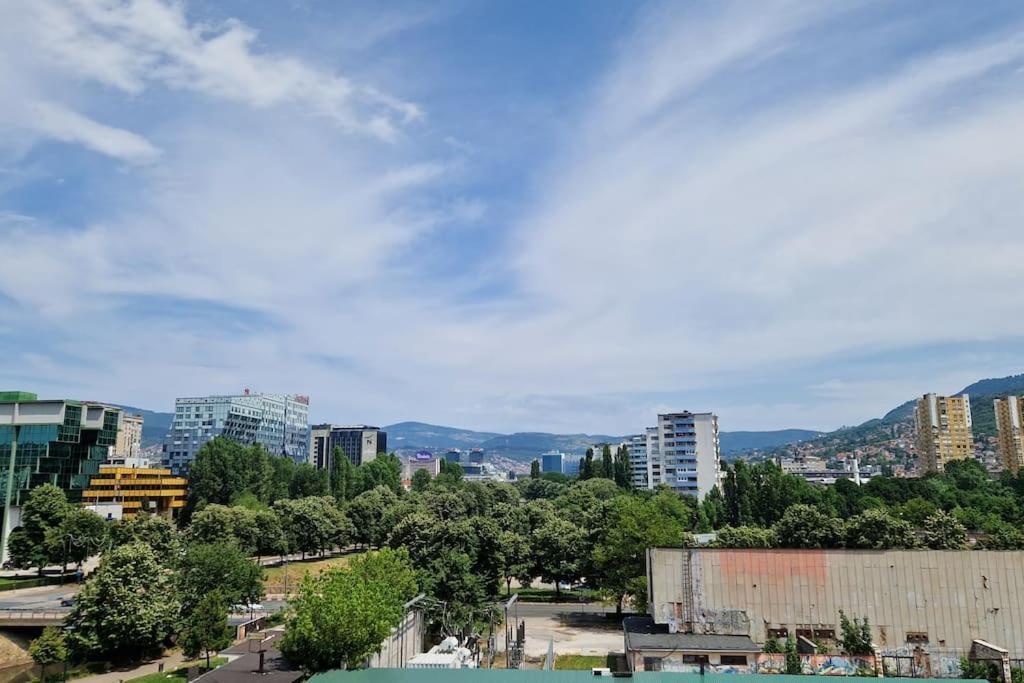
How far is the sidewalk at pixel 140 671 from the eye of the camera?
1554 inches

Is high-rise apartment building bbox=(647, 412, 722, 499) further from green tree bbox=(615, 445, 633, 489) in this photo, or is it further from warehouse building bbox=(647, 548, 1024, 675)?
warehouse building bbox=(647, 548, 1024, 675)

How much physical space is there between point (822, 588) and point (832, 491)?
74682mm

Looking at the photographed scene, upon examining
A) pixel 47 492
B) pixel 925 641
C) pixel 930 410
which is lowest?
pixel 925 641

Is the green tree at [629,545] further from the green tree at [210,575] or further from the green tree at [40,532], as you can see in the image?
the green tree at [40,532]

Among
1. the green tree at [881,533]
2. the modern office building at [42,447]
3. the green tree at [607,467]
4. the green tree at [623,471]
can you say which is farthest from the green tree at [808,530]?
the modern office building at [42,447]

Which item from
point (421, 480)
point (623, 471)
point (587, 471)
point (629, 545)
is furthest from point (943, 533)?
point (421, 480)

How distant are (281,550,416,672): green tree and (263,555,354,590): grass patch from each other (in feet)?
106

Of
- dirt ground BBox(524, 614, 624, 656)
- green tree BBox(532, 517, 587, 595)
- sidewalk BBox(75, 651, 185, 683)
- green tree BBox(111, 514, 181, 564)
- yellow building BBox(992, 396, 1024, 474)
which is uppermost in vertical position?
yellow building BBox(992, 396, 1024, 474)

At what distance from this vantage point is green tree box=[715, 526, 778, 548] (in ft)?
231

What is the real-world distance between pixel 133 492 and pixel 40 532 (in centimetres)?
3177

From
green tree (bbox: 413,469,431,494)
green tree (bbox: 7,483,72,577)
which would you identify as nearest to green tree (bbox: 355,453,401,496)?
green tree (bbox: 413,469,431,494)

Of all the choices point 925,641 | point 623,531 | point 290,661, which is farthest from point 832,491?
point 290,661

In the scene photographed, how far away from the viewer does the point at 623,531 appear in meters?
53.1

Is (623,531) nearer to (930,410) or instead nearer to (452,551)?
(452,551)
